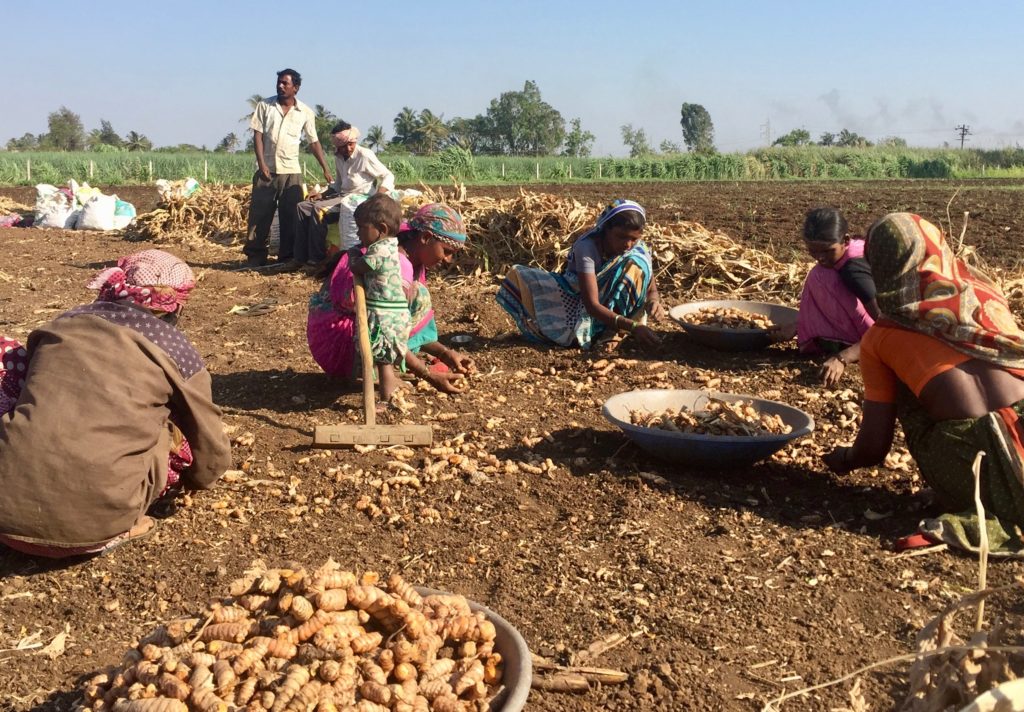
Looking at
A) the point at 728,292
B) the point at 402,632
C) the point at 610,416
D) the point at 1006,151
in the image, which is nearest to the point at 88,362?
the point at 402,632

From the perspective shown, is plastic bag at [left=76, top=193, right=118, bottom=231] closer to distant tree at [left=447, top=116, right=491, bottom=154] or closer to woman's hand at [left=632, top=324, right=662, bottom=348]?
woman's hand at [left=632, top=324, right=662, bottom=348]

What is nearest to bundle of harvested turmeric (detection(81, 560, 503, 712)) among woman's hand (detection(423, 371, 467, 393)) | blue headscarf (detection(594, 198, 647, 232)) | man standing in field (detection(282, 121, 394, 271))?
woman's hand (detection(423, 371, 467, 393))

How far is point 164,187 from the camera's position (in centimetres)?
1354

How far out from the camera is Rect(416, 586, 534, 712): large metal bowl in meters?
1.94

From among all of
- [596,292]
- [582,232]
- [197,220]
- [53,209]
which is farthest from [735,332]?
[53,209]

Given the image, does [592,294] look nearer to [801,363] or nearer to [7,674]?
[801,363]

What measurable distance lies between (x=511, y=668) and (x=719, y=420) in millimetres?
2260

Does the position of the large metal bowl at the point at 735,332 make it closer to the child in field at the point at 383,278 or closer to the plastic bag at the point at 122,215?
the child in field at the point at 383,278

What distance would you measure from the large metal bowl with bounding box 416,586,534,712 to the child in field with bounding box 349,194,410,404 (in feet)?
8.26

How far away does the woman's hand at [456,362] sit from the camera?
5273 mm

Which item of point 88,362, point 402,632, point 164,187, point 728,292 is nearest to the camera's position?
point 402,632

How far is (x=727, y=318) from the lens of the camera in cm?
606

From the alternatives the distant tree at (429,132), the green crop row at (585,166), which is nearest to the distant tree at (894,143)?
the green crop row at (585,166)

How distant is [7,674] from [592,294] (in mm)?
3939
